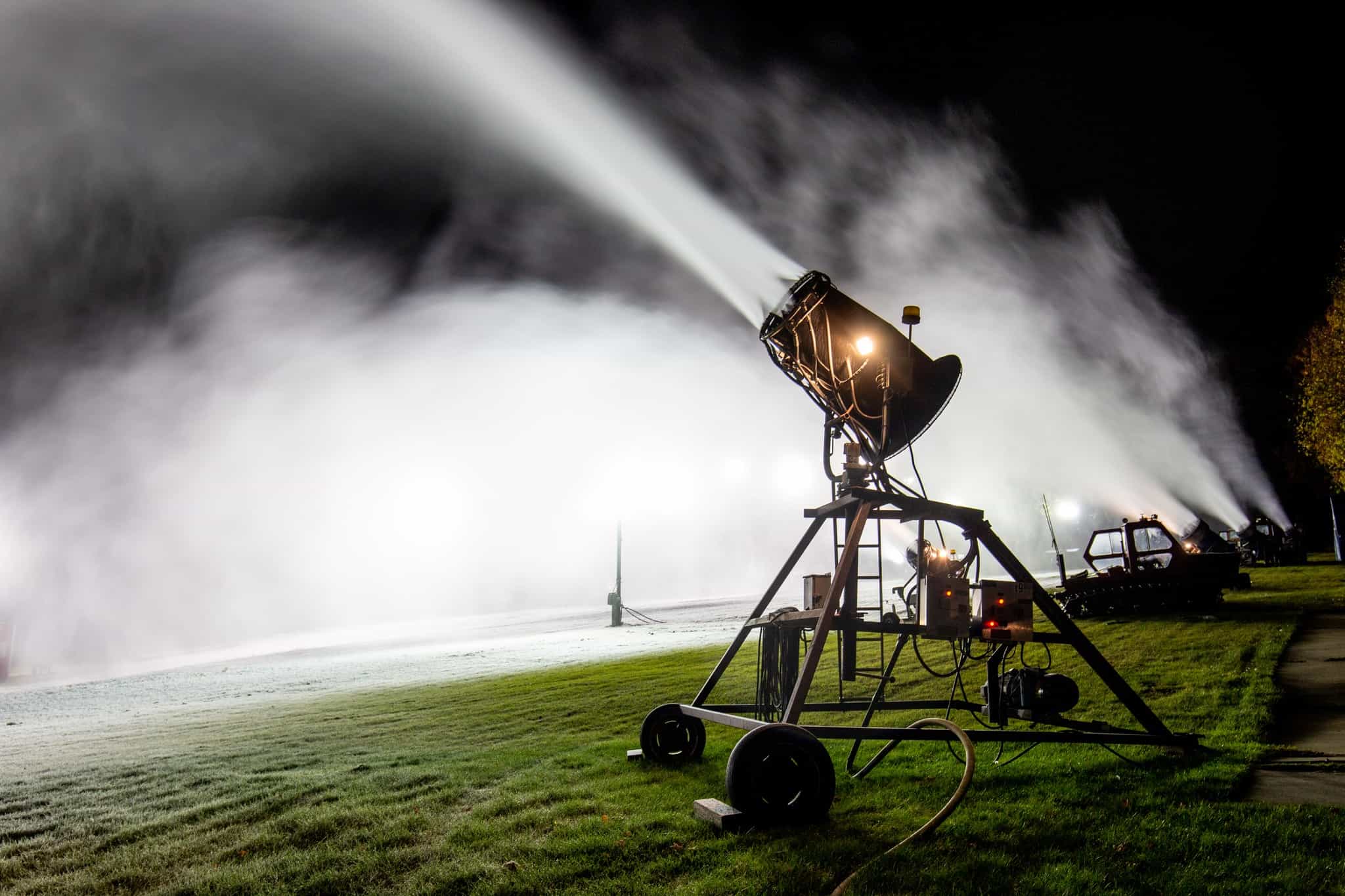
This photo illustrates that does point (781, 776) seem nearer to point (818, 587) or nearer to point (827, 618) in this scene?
point (827, 618)

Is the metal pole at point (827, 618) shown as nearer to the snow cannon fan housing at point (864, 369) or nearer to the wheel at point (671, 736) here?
the snow cannon fan housing at point (864, 369)

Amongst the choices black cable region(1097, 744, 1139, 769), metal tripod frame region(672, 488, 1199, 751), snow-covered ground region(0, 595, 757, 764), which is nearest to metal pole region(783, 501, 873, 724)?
metal tripod frame region(672, 488, 1199, 751)

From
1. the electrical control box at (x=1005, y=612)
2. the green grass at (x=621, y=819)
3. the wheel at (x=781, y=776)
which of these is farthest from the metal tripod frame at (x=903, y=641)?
the green grass at (x=621, y=819)

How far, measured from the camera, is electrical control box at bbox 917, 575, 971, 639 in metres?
6.76

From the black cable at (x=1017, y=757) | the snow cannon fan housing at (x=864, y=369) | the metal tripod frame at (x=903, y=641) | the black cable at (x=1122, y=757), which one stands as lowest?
the black cable at (x=1017, y=757)

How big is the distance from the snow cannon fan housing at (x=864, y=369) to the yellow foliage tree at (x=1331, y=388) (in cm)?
3065

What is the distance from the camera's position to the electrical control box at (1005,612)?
22.0ft

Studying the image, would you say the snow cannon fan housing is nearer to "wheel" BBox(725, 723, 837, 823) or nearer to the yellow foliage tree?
"wheel" BBox(725, 723, 837, 823)

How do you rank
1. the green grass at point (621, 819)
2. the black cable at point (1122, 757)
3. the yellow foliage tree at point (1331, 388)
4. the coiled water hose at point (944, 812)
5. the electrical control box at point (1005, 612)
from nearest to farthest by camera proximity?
the coiled water hose at point (944, 812) < the green grass at point (621, 819) < the electrical control box at point (1005, 612) < the black cable at point (1122, 757) < the yellow foliage tree at point (1331, 388)

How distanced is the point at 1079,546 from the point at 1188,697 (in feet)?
380

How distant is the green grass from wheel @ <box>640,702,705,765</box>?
0.96ft

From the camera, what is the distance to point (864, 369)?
Result: 24.9 ft

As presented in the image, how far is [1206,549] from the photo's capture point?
3303 cm

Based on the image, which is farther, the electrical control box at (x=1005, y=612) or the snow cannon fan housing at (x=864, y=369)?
the snow cannon fan housing at (x=864, y=369)
